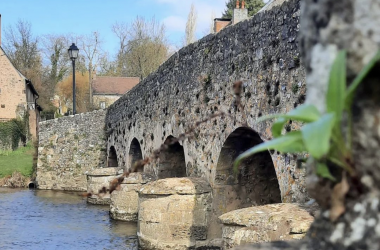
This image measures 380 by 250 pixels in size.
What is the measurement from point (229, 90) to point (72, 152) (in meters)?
13.7

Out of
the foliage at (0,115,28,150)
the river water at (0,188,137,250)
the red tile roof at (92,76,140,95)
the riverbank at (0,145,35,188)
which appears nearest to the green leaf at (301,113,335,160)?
the river water at (0,188,137,250)

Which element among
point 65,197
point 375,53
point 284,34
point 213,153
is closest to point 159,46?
point 65,197

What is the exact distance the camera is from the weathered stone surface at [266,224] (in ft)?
15.1

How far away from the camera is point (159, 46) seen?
39312 mm

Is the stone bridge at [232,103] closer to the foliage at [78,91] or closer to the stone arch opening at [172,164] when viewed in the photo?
the stone arch opening at [172,164]

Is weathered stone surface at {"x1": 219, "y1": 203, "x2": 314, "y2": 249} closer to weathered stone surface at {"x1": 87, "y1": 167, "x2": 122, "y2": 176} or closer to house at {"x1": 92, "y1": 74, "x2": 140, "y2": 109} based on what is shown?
weathered stone surface at {"x1": 87, "y1": 167, "x2": 122, "y2": 176}

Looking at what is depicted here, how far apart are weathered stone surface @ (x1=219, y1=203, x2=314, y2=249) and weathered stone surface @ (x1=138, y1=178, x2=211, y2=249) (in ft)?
8.50

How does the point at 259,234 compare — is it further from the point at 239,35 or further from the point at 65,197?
the point at 65,197

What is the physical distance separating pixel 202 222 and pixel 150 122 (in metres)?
4.73

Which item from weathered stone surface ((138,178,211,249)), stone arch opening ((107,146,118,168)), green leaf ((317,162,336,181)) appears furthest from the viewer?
stone arch opening ((107,146,118,168))

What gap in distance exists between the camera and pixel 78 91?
45.8 meters

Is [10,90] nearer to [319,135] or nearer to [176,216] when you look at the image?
[176,216]

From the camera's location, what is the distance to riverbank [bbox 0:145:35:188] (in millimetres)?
20234

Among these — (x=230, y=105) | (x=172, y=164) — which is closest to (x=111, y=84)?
(x=172, y=164)
